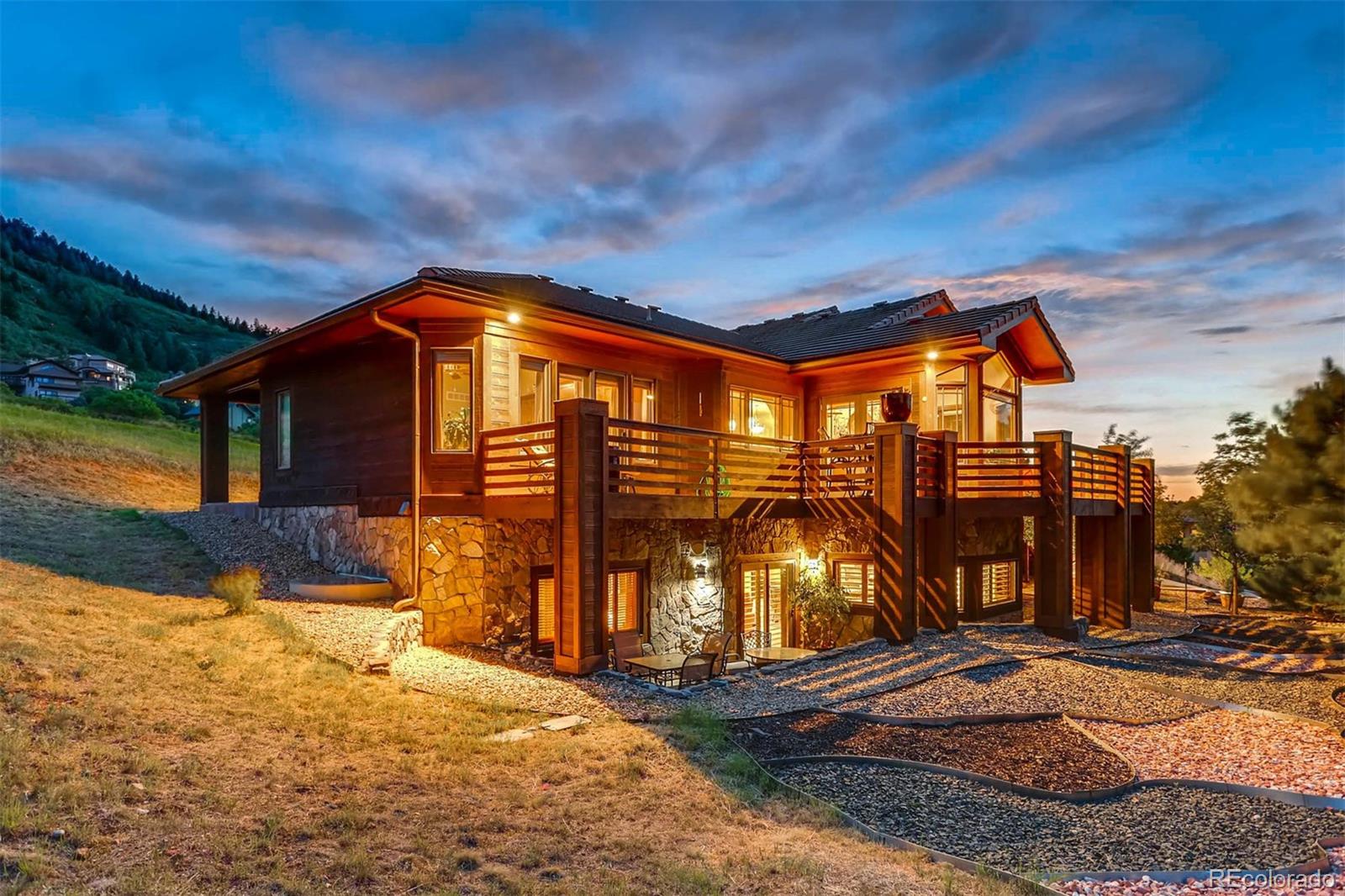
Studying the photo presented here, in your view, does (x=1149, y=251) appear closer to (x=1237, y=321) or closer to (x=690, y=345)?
(x=1237, y=321)

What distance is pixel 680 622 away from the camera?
13242 mm

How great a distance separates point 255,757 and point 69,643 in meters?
3.30

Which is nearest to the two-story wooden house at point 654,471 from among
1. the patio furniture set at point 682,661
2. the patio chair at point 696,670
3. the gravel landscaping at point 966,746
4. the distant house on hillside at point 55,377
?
the patio furniture set at point 682,661

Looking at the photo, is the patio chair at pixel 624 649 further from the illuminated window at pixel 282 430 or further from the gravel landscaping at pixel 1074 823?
the illuminated window at pixel 282 430

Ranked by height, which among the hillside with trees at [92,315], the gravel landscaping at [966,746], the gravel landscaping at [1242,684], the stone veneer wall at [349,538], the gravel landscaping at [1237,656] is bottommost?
the gravel landscaping at [1237,656]

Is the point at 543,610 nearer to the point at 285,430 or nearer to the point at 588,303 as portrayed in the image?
the point at 588,303

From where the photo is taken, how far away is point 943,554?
1323 centimetres

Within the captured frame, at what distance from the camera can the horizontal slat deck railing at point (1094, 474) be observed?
571 inches

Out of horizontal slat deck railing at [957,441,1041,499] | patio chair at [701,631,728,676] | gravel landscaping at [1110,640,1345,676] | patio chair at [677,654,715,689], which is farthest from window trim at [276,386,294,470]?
gravel landscaping at [1110,640,1345,676]

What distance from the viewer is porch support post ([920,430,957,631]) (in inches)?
519

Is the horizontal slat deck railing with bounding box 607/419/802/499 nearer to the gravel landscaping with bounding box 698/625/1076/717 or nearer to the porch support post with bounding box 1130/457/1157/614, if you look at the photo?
the gravel landscaping with bounding box 698/625/1076/717

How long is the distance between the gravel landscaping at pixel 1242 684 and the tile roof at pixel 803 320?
19.9 feet

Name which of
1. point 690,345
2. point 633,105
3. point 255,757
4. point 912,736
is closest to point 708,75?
point 633,105

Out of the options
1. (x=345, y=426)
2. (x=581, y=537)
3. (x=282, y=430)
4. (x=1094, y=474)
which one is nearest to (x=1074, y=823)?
(x=581, y=537)
